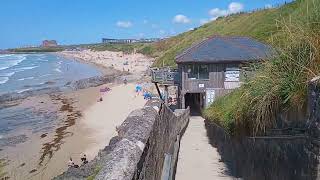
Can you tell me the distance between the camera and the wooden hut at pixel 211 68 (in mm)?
27219

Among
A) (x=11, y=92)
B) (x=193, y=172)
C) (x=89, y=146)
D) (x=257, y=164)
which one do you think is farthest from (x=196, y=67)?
(x=11, y=92)

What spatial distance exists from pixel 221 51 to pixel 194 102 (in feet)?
15.9

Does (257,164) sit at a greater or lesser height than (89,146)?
greater

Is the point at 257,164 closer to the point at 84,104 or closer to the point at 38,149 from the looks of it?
the point at 38,149

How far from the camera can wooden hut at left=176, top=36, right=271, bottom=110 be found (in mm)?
27219

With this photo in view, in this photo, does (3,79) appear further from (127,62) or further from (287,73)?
(287,73)

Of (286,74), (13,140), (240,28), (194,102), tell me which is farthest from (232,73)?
(240,28)

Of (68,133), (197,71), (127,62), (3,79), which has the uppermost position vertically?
(127,62)

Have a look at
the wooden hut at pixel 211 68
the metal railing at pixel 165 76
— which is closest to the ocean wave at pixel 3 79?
the metal railing at pixel 165 76

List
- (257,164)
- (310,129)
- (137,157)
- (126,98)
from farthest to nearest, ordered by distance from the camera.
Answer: (126,98) → (257,164) → (310,129) → (137,157)

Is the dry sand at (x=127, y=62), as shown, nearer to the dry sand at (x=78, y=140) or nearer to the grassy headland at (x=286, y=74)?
the dry sand at (x=78, y=140)

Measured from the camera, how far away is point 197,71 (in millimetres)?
27859

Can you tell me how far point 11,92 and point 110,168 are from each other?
53.0 metres

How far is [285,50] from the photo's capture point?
7.43 meters
